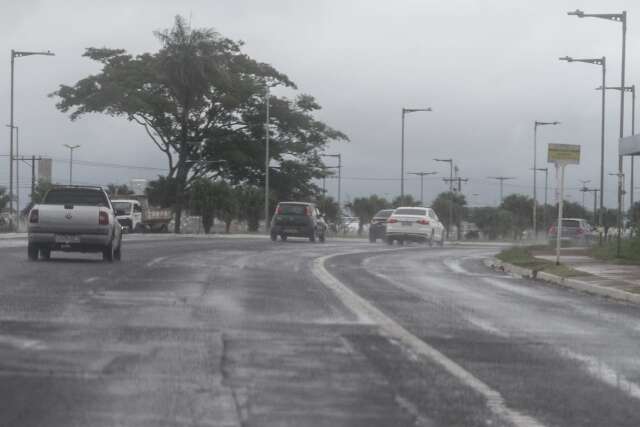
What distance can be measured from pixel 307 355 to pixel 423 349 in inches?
47.3

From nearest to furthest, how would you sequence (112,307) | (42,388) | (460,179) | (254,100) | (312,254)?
(42,388)
(112,307)
(312,254)
(254,100)
(460,179)

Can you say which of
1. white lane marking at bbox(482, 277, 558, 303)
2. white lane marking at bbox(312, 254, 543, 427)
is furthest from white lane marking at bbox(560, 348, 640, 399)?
white lane marking at bbox(482, 277, 558, 303)

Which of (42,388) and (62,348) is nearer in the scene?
(42,388)

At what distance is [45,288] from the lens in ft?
57.5

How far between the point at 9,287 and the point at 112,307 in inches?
143

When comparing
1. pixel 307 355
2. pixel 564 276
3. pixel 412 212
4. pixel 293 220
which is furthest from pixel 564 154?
pixel 293 220

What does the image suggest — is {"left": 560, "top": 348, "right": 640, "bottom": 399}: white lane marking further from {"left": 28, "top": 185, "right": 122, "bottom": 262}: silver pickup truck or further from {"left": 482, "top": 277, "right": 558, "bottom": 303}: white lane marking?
{"left": 28, "top": 185, "right": 122, "bottom": 262}: silver pickup truck

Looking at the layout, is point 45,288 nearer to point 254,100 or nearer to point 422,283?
point 422,283

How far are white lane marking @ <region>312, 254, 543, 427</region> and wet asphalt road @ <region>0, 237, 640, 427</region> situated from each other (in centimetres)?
2

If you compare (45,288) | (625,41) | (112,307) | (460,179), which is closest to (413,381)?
(112,307)

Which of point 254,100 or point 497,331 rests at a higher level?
point 254,100

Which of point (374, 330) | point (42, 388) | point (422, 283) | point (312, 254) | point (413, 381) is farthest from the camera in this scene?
point (312, 254)

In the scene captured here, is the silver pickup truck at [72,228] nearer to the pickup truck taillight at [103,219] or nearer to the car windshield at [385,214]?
the pickup truck taillight at [103,219]

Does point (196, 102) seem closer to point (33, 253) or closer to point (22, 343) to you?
point (33, 253)
